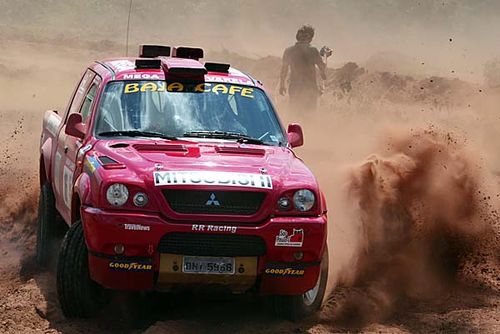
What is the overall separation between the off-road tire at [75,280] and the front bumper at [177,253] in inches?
6.6

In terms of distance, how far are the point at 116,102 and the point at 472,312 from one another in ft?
10.1

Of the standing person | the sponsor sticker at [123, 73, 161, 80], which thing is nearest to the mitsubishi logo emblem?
the sponsor sticker at [123, 73, 161, 80]

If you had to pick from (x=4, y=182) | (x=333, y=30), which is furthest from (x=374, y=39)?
(x=4, y=182)

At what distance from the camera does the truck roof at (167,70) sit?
25.3 ft

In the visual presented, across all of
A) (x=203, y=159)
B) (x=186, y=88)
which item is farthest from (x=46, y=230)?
(x=203, y=159)

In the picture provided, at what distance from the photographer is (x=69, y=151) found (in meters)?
7.79

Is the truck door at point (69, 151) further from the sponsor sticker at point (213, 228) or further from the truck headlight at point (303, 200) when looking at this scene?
the truck headlight at point (303, 200)

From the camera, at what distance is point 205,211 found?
6.26m

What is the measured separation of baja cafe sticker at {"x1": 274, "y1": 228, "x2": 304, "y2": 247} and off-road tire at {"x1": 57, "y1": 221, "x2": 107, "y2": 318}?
1.28 meters

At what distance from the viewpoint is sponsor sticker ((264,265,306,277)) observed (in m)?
6.38

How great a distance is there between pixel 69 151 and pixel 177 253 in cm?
197

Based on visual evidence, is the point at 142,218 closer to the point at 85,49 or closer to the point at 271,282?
the point at 271,282

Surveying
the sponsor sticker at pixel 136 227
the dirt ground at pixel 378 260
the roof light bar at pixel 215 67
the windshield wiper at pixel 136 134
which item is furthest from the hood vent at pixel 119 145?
the roof light bar at pixel 215 67

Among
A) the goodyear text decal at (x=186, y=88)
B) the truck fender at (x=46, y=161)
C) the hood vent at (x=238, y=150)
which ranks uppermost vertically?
the goodyear text decal at (x=186, y=88)
